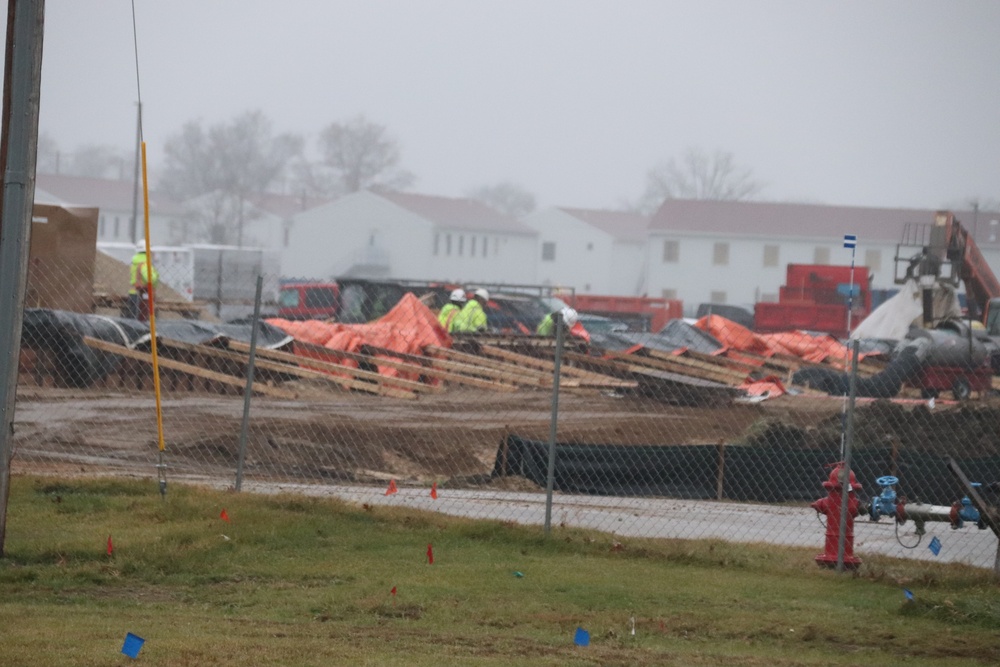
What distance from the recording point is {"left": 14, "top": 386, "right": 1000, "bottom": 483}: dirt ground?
14039 mm

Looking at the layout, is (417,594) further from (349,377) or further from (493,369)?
(493,369)

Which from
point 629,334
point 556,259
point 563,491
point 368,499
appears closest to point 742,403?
point 629,334

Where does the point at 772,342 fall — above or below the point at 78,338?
above

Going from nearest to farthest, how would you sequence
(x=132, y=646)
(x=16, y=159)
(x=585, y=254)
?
1. (x=132, y=646)
2. (x=16, y=159)
3. (x=585, y=254)

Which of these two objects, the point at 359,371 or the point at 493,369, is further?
the point at 493,369

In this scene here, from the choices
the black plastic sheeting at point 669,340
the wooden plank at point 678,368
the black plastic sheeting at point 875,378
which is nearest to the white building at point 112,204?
the black plastic sheeting at point 669,340

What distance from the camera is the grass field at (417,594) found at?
248 inches

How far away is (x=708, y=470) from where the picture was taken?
12609 millimetres

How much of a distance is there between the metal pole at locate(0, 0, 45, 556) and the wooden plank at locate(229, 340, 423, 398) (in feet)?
42.1

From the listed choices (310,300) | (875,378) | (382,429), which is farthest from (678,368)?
(310,300)

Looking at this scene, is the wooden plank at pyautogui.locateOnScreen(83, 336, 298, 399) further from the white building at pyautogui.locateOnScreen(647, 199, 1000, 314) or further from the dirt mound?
the white building at pyautogui.locateOnScreen(647, 199, 1000, 314)

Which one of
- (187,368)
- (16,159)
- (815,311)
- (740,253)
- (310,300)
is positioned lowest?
(187,368)

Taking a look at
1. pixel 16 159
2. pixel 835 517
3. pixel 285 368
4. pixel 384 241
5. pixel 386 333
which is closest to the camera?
pixel 16 159

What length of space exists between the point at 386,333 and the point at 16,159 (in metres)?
16.3
